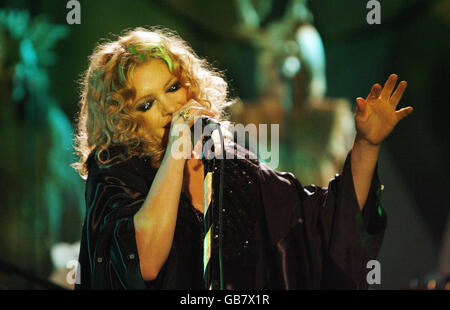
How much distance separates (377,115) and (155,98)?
61 centimetres

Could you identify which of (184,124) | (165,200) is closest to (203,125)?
(184,124)

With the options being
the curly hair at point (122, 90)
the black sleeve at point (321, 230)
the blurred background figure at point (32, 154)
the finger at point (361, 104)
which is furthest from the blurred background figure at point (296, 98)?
the finger at point (361, 104)

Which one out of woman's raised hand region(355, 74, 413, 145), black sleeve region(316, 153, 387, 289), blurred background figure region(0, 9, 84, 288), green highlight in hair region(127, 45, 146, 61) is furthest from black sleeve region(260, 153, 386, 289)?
blurred background figure region(0, 9, 84, 288)

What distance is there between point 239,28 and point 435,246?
2025 mm

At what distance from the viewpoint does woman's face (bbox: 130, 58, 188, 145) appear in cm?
143

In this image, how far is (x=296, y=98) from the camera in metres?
3.64

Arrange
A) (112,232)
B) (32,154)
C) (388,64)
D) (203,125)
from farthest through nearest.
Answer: (32,154), (388,64), (112,232), (203,125)

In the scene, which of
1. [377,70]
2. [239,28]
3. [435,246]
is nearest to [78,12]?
[239,28]

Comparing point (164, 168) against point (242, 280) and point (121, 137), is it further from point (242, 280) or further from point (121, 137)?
point (242, 280)

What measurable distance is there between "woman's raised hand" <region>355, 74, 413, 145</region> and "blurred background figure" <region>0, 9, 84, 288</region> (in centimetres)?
261

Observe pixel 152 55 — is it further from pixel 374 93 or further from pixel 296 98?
pixel 296 98

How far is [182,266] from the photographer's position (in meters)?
1.42

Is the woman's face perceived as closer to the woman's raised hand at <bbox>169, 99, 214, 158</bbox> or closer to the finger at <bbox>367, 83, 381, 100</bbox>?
the woman's raised hand at <bbox>169, 99, 214, 158</bbox>

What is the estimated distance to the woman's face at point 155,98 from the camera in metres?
1.43
